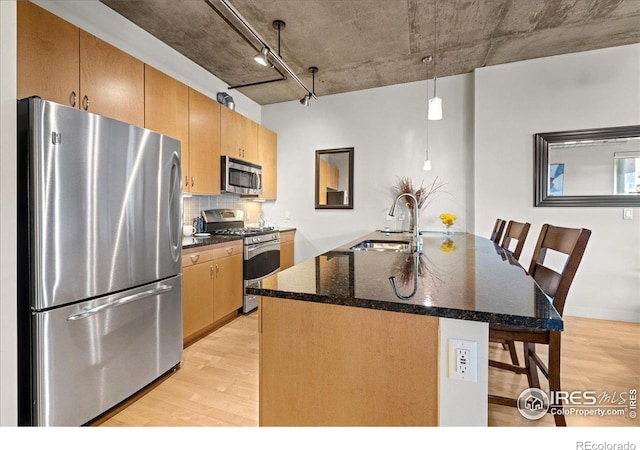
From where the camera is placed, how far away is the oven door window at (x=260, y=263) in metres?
3.30

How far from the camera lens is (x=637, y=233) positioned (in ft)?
10.0

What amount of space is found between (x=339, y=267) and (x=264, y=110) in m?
3.96

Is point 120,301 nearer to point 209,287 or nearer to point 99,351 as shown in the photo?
point 99,351

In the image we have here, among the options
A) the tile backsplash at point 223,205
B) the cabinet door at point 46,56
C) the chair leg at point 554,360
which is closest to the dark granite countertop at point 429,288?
the chair leg at point 554,360

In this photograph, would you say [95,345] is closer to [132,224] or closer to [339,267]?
[132,224]

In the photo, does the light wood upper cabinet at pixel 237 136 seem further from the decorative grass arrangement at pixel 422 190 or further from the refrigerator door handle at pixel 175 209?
the decorative grass arrangement at pixel 422 190

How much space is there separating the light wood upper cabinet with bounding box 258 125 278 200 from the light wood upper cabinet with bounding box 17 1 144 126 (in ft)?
6.24

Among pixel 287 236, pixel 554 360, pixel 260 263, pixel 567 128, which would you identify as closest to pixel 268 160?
pixel 287 236

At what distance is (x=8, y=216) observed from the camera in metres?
1.25

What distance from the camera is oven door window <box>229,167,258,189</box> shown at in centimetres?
339

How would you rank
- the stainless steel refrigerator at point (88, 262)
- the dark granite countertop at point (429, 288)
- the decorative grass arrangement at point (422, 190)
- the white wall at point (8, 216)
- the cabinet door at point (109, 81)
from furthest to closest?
the decorative grass arrangement at point (422, 190) → the cabinet door at point (109, 81) → the stainless steel refrigerator at point (88, 262) → the white wall at point (8, 216) → the dark granite countertop at point (429, 288)

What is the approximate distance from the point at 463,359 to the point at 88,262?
1800 millimetres

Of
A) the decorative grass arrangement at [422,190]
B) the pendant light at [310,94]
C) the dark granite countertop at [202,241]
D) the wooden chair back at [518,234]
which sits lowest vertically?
the dark granite countertop at [202,241]

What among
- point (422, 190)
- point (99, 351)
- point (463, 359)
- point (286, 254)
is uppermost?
point (422, 190)
